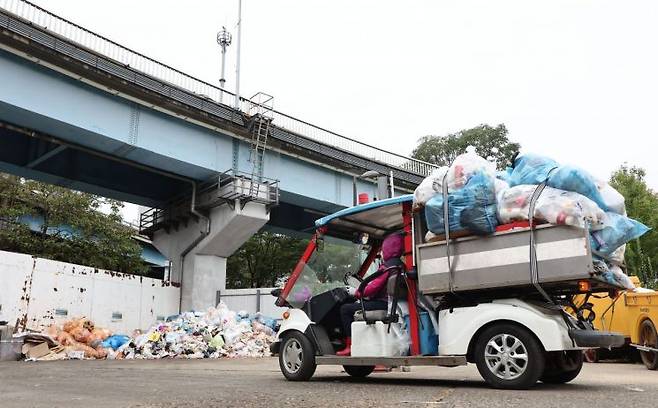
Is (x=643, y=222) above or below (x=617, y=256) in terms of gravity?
above

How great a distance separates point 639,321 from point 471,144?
31.1 metres

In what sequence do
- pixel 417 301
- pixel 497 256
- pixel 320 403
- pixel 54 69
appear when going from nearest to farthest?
pixel 320 403 < pixel 497 256 < pixel 417 301 < pixel 54 69

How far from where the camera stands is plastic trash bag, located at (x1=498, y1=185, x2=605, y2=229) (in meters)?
5.93

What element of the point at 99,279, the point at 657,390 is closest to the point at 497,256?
the point at 657,390

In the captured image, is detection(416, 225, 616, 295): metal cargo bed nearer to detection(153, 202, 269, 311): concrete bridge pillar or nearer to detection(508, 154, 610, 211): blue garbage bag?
detection(508, 154, 610, 211): blue garbage bag

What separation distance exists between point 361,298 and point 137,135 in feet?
45.0

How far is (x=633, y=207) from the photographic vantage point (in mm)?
29859

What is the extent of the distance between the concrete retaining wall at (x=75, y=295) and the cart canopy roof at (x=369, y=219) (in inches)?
477

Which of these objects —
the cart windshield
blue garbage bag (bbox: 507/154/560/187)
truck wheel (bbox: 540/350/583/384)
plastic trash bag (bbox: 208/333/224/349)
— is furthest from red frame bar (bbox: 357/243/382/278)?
plastic trash bag (bbox: 208/333/224/349)

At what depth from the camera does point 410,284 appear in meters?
7.07

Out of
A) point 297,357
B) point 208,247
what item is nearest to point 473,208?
point 297,357

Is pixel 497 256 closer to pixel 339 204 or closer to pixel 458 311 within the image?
pixel 458 311

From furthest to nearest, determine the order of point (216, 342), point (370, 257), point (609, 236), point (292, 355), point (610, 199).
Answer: point (216, 342), point (370, 257), point (292, 355), point (610, 199), point (609, 236)

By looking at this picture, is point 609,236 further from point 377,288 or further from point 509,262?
point 377,288
